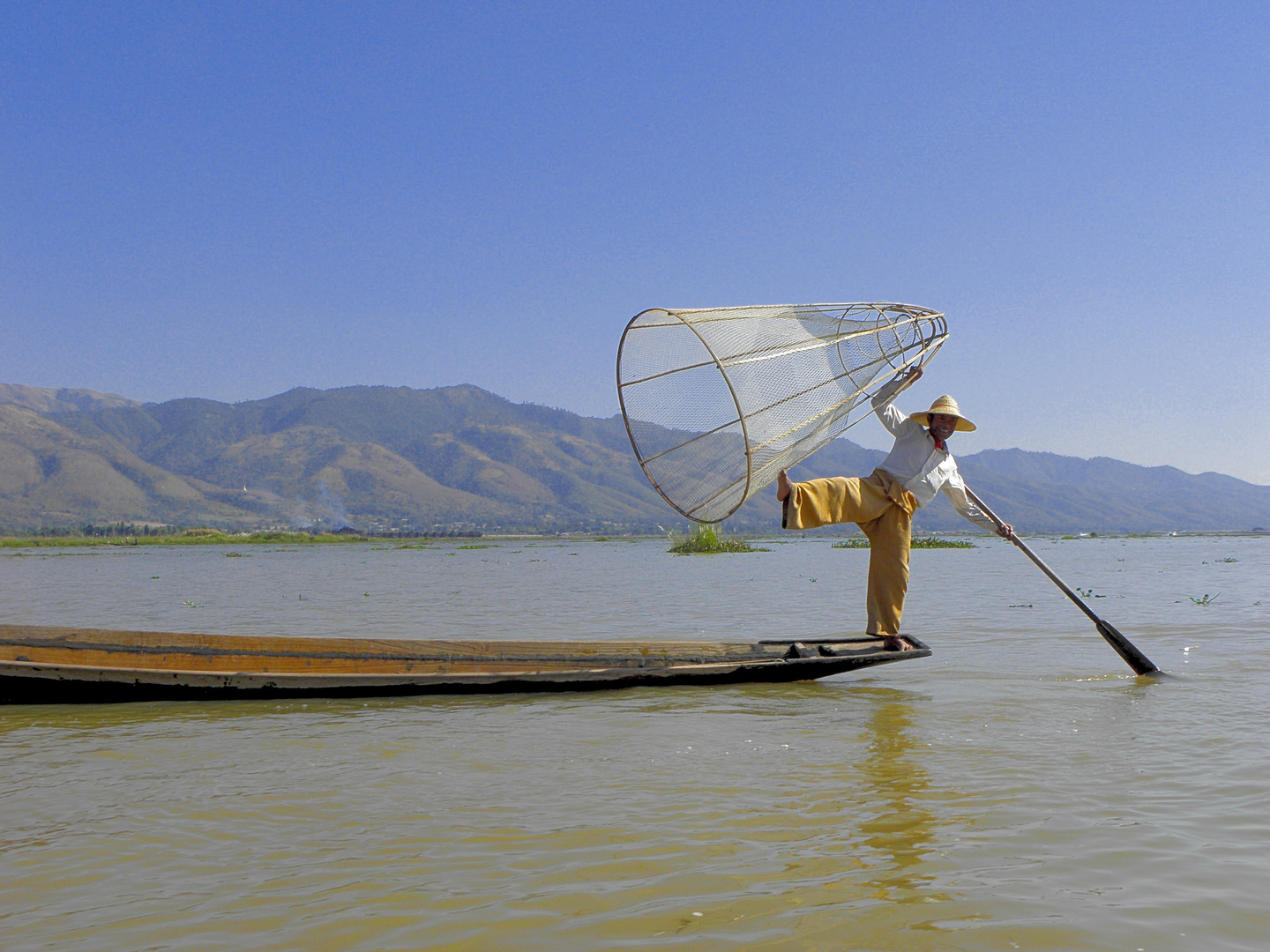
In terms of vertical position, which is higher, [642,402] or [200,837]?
[642,402]

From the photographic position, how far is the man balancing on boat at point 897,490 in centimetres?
693

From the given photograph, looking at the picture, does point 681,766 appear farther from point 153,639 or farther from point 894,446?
point 153,639

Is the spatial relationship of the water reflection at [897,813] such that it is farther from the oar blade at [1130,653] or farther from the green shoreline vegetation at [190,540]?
the green shoreline vegetation at [190,540]

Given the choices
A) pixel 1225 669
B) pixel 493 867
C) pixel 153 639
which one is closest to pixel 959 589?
pixel 1225 669

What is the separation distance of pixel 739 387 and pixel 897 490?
1.83m

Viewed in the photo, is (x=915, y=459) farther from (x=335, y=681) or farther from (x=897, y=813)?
(x=335, y=681)

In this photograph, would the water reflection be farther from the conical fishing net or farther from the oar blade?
the oar blade

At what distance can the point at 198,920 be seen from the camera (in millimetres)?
2971

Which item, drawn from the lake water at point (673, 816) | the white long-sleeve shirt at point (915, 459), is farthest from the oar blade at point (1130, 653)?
the white long-sleeve shirt at point (915, 459)

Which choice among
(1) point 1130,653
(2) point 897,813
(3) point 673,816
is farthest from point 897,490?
(3) point 673,816

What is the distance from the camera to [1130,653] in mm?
7820

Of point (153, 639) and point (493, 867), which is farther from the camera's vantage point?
point (153, 639)

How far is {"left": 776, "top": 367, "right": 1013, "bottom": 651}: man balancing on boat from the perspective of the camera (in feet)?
22.7

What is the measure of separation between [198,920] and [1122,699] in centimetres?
639
